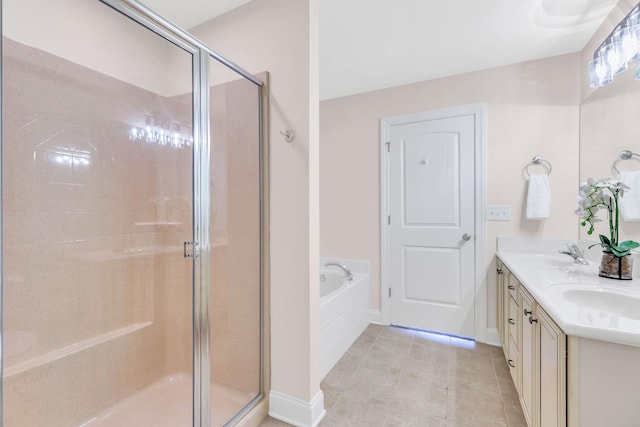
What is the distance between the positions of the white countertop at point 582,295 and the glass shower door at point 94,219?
1.64m

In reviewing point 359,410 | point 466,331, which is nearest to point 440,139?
point 466,331

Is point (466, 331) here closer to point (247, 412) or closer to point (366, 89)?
point (247, 412)

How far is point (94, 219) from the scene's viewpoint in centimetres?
156

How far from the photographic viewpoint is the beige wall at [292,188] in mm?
1520

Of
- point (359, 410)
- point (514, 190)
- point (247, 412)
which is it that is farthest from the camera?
point (514, 190)

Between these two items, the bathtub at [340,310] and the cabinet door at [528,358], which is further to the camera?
the bathtub at [340,310]

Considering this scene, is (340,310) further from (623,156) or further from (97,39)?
(97,39)

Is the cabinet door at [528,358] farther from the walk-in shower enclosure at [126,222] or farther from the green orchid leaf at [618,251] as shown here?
the walk-in shower enclosure at [126,222]

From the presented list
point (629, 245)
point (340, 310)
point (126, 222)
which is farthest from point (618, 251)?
point (126, 222)

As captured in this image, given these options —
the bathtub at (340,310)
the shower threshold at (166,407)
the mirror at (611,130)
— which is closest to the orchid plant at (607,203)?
the mirror at (611,130)

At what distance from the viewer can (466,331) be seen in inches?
100

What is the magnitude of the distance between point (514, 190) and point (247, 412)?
2.53 m

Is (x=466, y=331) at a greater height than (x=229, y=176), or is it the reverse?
(x=229, y=176)

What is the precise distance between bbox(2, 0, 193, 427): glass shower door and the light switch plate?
234 cm
